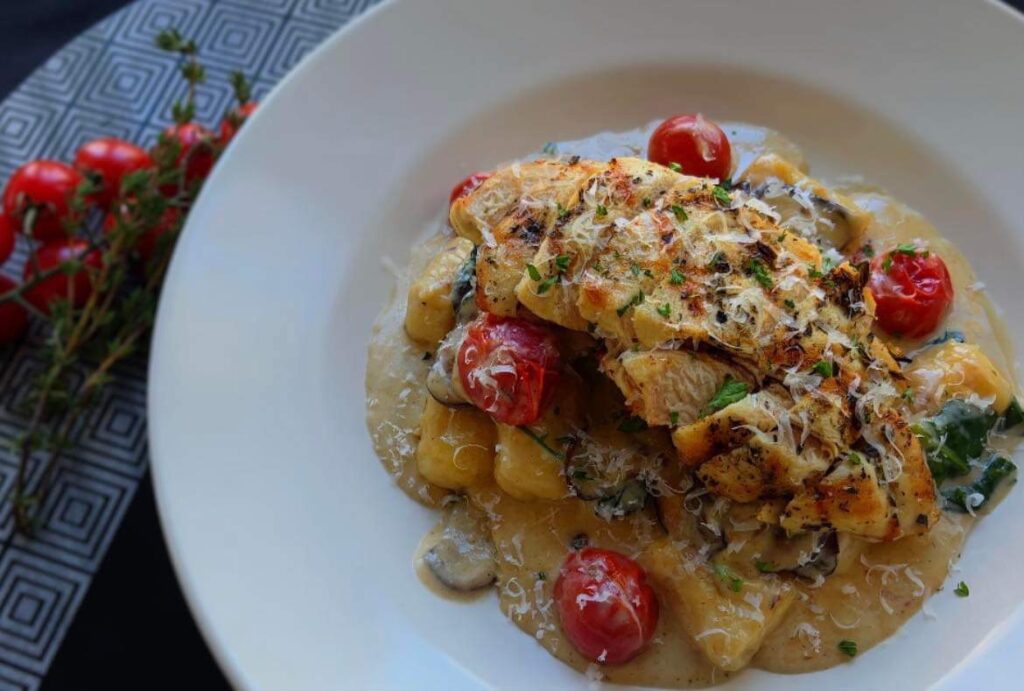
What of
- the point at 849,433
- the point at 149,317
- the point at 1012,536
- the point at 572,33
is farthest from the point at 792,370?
the point at 149,317

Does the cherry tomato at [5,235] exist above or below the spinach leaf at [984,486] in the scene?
below

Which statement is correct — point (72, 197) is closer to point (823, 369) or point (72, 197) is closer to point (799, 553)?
point (823, 369)

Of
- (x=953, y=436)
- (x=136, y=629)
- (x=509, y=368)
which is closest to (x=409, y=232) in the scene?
(x=509, y=368)

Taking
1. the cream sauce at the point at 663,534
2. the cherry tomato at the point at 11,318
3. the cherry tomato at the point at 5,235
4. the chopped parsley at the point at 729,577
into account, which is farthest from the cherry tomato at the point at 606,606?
the cherry tomato at the point at 5,235

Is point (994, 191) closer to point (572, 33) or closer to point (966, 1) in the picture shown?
point (966, 1)

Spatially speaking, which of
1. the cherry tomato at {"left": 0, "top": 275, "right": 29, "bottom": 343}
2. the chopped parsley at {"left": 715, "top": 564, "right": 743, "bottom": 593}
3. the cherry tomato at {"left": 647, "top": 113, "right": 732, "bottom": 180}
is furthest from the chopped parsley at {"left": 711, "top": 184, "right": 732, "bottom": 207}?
the cherry tomato at {"left": 0, "top": 275, "right": 29, "bottom": 343}

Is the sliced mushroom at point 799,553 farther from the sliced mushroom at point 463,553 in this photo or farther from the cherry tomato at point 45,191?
the cherry tomato at point 45,191
